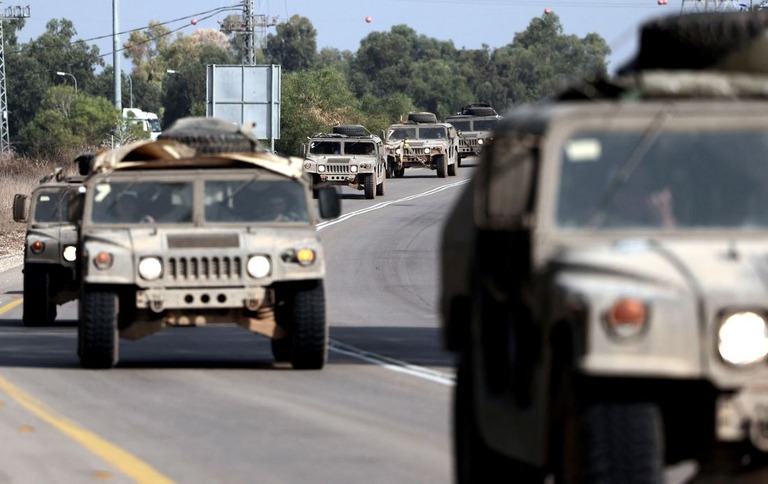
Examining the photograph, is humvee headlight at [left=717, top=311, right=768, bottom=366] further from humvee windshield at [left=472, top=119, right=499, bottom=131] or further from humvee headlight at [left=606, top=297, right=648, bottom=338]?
humvee windshield at [left=472, top=119, right=499, bottom=131]

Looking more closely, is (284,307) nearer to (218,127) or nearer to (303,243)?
(303,243)

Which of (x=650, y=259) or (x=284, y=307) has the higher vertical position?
(x=650, y=259)

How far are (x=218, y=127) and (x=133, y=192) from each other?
6.69ft

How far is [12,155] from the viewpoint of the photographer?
68.0m

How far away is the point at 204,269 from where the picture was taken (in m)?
15.4

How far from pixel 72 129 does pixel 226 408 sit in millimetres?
87044

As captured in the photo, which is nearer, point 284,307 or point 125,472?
point 125,472

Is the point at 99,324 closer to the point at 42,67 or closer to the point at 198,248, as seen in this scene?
the point at 198,248

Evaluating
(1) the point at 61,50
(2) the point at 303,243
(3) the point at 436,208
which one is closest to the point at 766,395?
(2) the point at 303,243

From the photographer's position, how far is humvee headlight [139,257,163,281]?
50.1ft

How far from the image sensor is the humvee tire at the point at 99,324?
50.1 feet

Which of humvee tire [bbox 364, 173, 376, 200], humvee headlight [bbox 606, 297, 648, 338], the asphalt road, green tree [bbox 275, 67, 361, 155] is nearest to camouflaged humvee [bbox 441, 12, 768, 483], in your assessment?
humvee headlight [bbox 606, 297, 648, 338]

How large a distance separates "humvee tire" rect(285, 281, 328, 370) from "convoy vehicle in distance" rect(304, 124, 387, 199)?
34.1m

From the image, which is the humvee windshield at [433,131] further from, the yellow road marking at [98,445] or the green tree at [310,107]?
the yellow road marking at [98,445]
